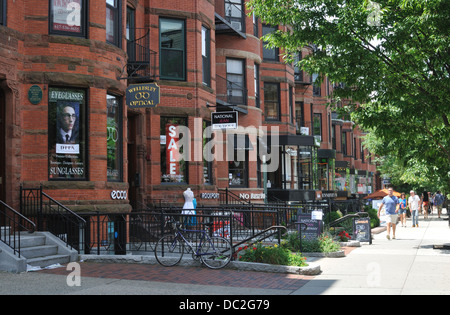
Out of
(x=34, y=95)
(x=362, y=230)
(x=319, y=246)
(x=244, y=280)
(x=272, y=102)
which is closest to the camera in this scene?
(x=244, y=280)

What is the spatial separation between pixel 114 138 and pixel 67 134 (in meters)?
1.63

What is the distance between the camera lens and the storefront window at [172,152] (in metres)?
18.3

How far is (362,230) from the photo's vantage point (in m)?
17.4

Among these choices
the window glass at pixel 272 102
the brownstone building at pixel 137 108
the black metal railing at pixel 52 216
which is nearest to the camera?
the black metal railing at pixel 52 216

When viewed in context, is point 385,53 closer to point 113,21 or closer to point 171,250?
point 113,21

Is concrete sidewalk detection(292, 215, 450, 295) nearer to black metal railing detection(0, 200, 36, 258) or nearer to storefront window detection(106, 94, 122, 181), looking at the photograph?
black metal railing detection(0, 200, 36, 258)

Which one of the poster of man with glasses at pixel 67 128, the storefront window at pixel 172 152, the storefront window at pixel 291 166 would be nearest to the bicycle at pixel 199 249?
the poster of man with glasses at pixel 67 128

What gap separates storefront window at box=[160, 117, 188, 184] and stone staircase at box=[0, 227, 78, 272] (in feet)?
21.7

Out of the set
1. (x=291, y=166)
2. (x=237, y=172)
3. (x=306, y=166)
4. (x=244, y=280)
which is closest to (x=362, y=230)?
(x=237, y=172)

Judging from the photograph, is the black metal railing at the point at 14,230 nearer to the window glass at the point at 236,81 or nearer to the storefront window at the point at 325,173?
the window glass at the point at 236,81

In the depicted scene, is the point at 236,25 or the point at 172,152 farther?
the point at 236,25

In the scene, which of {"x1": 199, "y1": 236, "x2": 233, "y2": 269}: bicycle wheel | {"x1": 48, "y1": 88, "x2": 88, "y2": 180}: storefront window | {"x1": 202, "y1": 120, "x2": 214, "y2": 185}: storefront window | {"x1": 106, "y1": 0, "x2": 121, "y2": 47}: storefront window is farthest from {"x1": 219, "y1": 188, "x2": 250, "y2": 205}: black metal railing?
{"x1": 199, "y1": 236, "x2": 233, "y2": 269}: bicycle wheel

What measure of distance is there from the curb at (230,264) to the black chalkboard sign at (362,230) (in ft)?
21.0

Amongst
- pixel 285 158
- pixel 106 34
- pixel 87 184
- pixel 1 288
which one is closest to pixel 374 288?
→ pixel 1 288
